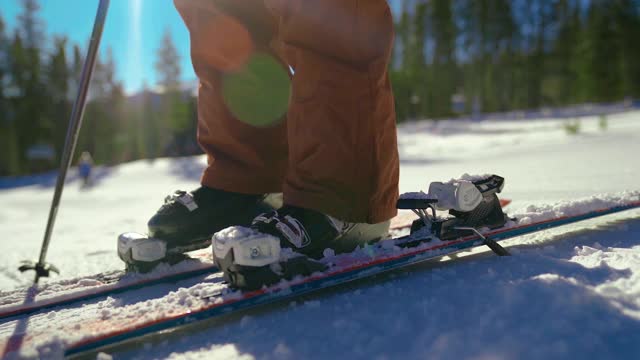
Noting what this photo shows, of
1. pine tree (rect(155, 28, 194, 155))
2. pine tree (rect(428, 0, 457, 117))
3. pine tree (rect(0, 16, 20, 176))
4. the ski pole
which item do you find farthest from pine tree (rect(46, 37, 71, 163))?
the ski pole

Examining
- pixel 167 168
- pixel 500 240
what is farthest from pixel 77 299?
pixel 167 168

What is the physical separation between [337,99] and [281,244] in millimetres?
364

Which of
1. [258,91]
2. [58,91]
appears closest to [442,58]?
[58,91]

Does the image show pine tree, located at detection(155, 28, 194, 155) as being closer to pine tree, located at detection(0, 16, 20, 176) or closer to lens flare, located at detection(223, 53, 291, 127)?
pine tree, located at detection(0, 16, 20, 176)

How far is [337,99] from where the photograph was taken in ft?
3.94

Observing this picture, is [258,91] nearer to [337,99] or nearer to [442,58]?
[337,99]

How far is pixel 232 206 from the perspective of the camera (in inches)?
61.5

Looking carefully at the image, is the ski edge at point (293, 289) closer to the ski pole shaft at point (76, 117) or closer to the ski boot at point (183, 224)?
the ski boot at point (183, 224)

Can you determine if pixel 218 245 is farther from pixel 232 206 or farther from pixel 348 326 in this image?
pixel 232 206

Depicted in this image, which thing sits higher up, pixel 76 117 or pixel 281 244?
pixel 76 117

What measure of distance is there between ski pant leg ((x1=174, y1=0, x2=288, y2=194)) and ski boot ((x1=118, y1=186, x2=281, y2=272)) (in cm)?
5

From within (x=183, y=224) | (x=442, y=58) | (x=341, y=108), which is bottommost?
(x=183, y=224)

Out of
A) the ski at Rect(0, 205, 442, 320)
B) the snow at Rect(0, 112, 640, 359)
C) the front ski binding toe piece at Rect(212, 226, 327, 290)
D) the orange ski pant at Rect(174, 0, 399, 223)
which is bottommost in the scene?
the ski at Rect(0, 205, 442, 320)

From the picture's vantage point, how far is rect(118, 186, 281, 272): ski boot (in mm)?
1476
